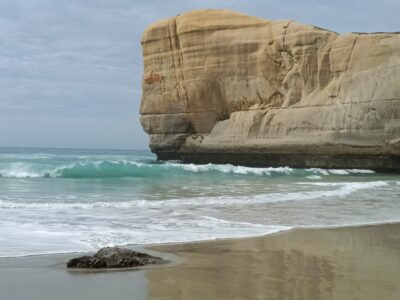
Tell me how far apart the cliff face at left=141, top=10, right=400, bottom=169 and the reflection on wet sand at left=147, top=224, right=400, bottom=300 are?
21594 mm

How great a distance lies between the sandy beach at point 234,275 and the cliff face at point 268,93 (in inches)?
884

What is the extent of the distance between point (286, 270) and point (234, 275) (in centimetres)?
55

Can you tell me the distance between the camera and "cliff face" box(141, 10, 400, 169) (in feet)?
93.7

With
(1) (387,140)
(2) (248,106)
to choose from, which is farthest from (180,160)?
(1) (387,140)

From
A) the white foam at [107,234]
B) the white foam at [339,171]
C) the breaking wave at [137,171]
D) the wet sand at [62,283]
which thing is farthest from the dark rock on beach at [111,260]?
the white foam at [339,171]

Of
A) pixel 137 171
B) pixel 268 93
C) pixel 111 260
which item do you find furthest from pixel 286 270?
pixel 268 93

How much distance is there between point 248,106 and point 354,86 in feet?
23.6

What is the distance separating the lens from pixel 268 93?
33969 mm

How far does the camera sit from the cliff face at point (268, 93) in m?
28.6

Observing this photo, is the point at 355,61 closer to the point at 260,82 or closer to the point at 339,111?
the point at 339,111

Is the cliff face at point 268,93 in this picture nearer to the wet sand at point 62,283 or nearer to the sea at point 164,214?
the sea at point 164,214

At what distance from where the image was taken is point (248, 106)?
3441 centimetres

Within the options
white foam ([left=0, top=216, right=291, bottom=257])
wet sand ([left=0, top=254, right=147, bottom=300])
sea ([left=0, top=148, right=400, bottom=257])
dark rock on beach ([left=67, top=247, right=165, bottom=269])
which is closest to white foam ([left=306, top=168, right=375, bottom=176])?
sea ([left=0, top=148, right=400, bottom=257])

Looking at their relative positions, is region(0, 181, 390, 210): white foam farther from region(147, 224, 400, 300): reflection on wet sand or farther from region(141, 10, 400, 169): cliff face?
region(141, 10, 400, 169): cliff face
